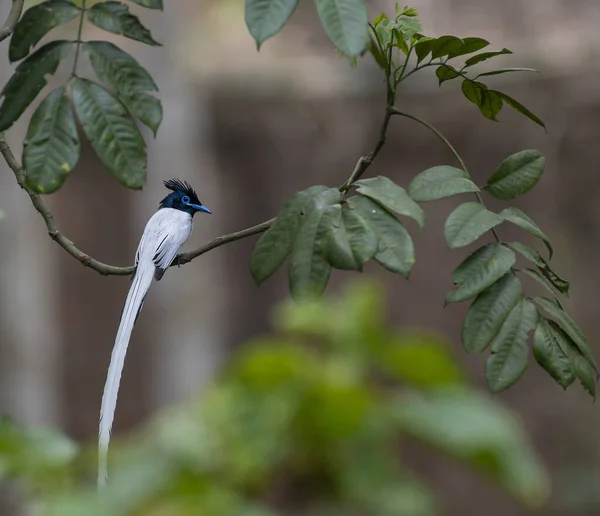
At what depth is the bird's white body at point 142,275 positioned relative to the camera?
1300mm

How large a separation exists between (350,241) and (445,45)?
35 centimetres

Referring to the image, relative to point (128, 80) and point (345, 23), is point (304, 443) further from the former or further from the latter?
point (345, 23)

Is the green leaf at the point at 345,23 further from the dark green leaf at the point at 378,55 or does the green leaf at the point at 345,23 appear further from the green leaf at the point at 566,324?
the green leaf at the point at 566,324

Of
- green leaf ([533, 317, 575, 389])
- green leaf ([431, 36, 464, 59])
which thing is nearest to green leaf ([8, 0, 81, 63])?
green leaf ([431, 36, 464, 59])

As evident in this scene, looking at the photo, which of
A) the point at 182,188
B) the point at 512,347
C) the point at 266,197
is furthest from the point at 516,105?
the point at 266,197

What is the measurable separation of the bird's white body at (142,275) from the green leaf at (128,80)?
154mm

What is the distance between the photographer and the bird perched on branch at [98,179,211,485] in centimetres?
130

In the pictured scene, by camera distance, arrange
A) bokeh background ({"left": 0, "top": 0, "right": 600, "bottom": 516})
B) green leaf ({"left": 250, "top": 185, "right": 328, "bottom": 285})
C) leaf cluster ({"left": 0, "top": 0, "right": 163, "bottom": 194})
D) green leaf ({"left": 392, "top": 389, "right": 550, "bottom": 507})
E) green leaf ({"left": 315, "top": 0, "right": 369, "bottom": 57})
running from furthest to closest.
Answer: bokeh background ({"left": 0, "top": 0, "right": 600, "bottom": 516}), green leaf ({"left": 392, "top": 389, "right": 550, "bottom": 507}), green leaf ({"left": 250, "top": 185, "right": 328, "bottom": 285}), leaf cluster ({"left": 0, "top": 0, "right": 163, "bottom": 194}), green leaf ({"left": 315, "top": 0, "right": 369, "bottom": 57})

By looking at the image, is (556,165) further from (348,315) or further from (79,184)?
(79,184)

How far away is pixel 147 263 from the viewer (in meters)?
1.50

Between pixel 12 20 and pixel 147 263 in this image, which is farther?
pixel 12 20

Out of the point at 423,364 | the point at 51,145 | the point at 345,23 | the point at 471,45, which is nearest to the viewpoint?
the point at 345,23

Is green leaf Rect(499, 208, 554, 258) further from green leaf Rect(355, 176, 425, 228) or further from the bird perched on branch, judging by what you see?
the bird perched on branch

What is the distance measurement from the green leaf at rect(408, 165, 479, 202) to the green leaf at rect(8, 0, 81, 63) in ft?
1.95
